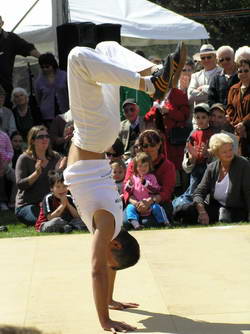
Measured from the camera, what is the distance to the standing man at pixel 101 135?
4496 millimetres

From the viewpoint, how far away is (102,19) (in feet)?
43.2

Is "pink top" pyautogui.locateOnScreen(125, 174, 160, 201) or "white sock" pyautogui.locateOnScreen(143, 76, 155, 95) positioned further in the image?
"pink top" pyautogui.locateOnScreen(125, 174, 160, 201)

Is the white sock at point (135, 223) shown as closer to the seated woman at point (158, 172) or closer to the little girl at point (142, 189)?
the little girl at point (142, 189)

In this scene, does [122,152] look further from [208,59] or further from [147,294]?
[147,294]

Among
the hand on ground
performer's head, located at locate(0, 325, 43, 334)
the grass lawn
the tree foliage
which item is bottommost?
the tree foliage

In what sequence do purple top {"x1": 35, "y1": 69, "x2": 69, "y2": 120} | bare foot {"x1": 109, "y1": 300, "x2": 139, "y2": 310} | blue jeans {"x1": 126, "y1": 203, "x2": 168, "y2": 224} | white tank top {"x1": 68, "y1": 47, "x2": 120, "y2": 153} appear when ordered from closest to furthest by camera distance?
white tank top {"x1": 68, "y1": 47, "x2": 120, "y2": 153} → bare foot {"x1": 109, "y1": 300, "x2": 139, "y2": 310} → blue jeans {"x1": 126, "y1": 203, "x2": 168, "y2": 224} → purple top {"x1": 35, "y1": 69, "x2": 69, "y2": 120}

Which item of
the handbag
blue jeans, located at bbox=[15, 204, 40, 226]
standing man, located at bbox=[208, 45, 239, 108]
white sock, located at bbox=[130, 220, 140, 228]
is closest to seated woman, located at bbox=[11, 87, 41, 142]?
the handbag

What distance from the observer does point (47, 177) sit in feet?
30.3

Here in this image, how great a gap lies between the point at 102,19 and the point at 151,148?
4.87 metres

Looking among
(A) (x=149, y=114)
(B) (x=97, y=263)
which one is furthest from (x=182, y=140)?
(B) (x=97, y=263)

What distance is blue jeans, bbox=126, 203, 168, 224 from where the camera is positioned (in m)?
8.39

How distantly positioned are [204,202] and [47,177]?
1884mm

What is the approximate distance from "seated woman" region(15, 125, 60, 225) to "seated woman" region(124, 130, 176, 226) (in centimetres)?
107

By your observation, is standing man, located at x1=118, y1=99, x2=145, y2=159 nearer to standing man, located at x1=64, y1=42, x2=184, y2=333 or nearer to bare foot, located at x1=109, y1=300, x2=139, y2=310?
bare foot, located at x1=109, y1=300, x2=139, y2=310
